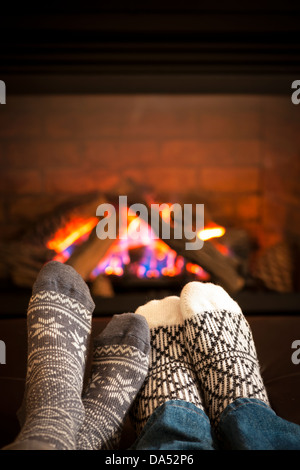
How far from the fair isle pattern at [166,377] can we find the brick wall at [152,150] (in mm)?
553

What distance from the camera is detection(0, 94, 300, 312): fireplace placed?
1.43 m

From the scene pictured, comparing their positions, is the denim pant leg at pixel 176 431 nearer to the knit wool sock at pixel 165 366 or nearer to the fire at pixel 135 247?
the knit wool sock at pixel 165 366

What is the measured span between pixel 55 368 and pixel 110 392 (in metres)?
0.11

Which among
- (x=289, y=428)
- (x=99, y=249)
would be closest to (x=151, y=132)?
(x=99, y=249)

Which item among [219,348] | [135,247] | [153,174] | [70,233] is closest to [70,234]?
[70,233]

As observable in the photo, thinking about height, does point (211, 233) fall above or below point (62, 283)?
above

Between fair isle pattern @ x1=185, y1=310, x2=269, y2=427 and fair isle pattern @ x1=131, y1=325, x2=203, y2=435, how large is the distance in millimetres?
22

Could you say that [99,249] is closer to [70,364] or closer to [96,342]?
[96,342]

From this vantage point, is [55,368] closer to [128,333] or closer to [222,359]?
[128,333]

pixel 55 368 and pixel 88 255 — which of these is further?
pixel 88 255

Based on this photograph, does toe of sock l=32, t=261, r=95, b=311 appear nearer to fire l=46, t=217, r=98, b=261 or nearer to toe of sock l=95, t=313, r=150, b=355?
toe of sock l=95, t=313, r=150, b=355

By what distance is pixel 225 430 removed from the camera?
2.37 ft

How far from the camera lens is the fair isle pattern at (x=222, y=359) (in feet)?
2.68

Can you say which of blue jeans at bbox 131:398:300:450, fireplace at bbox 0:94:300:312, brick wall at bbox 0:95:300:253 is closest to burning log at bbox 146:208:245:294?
fireplace at bbox 0:94:300:312
